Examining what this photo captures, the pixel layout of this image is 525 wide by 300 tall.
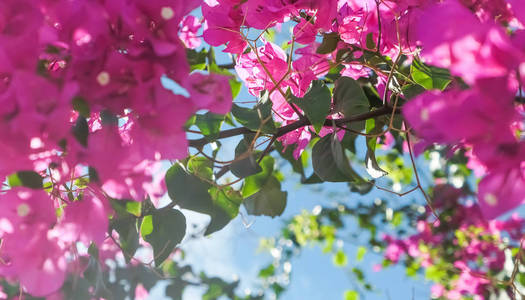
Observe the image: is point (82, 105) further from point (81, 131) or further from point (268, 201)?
point (268, 201)

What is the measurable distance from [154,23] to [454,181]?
1996 millimetres

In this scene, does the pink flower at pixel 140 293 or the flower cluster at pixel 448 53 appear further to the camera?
the pink flower at pixel 140 293

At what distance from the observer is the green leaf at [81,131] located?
0.36 metres

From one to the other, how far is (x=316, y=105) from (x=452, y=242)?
82.4 inches

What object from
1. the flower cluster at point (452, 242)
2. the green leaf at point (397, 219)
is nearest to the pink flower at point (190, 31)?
the flower cluster at point (452, 242)

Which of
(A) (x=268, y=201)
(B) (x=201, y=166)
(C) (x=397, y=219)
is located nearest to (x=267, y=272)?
(C) (x=397, y=219)

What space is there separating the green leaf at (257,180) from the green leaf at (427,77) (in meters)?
0.24

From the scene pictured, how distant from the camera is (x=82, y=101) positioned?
0.34 metres

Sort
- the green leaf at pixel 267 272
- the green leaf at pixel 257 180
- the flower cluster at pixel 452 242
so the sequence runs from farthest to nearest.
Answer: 1. the green leaf at pixel 267 272
2. the flower cluster at pixel 452 242
3. the green leaf at pixel 257 180

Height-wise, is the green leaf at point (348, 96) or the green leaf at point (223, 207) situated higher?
the green leaf at point (348, 96)

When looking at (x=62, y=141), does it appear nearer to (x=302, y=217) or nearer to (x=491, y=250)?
(x=491, y=250)

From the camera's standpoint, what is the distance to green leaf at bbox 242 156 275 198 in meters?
0.66

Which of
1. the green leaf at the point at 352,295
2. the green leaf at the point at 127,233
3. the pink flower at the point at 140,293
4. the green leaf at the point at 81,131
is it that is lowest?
the green leaf at the point at 352,295

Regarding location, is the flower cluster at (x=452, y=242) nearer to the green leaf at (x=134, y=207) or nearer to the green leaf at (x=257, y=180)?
the green leaf at (x=257, y=180)
